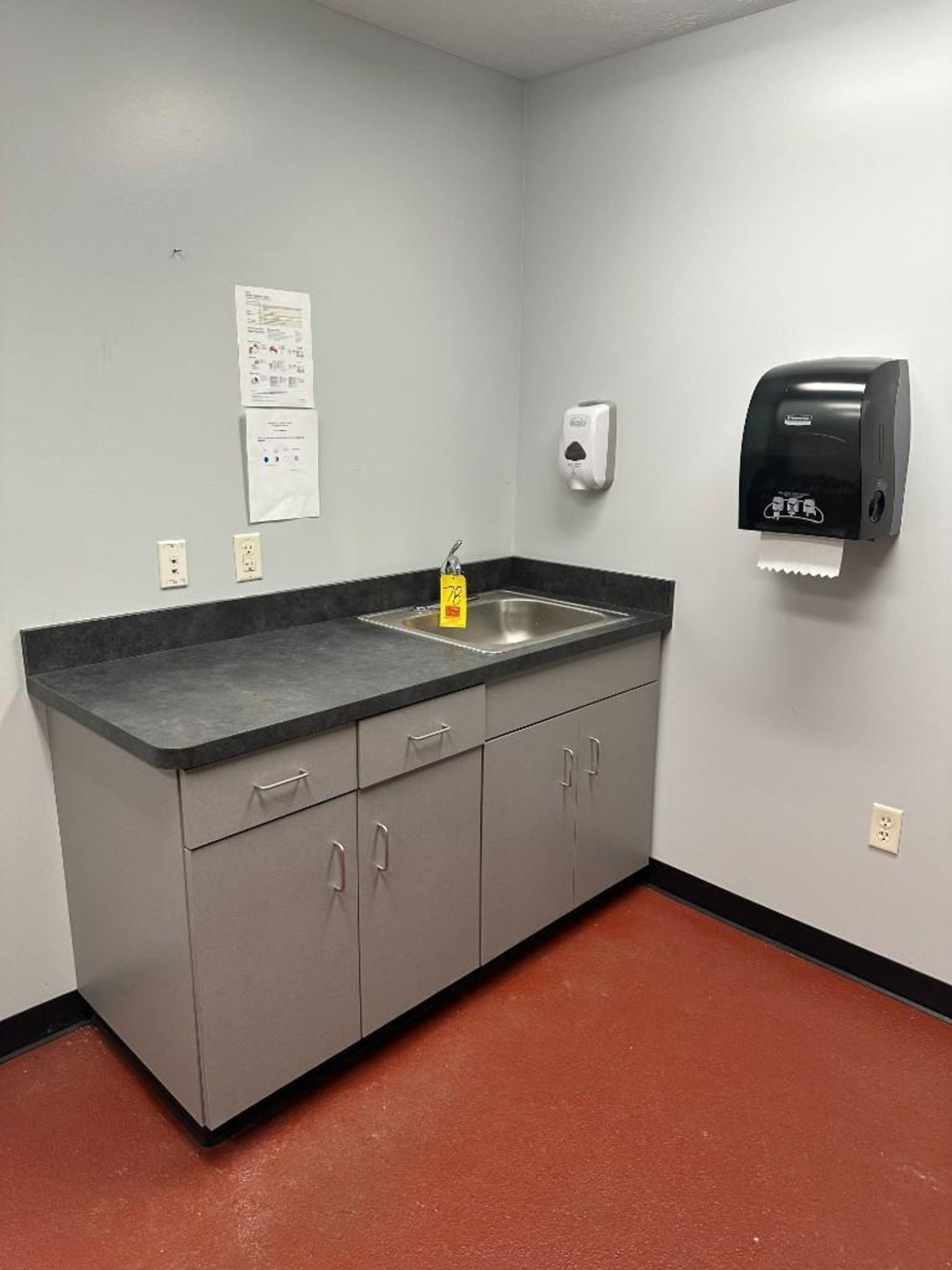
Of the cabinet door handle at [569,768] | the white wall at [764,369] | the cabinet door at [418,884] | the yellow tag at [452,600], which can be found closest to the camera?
the cabinet door at [418,884]

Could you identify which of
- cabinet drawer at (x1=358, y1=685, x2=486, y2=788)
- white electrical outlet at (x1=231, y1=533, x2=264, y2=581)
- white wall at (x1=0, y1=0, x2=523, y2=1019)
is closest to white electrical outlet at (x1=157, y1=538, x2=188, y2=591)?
white wall at (x1=0, y1=0, x2=523, y2=1019)

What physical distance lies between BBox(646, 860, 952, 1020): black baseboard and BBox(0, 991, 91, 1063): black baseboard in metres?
1.67

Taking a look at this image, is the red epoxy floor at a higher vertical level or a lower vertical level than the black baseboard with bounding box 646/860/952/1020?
lower

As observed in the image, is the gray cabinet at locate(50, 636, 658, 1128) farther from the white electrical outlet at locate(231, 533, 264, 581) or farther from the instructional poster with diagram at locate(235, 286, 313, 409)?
the instructional poster with diagram at locate(235, 286, 313, 409)

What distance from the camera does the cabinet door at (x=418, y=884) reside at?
6.29 ft

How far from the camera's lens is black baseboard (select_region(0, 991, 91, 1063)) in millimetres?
2004

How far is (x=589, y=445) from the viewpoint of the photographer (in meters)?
2.61

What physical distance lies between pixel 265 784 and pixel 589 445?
146 cm

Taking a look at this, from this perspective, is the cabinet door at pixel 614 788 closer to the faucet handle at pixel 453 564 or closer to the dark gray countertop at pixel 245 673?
the dark gray countertop at pixel 245 673

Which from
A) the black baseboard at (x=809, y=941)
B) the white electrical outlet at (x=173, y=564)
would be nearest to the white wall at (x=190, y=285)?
the white electrical outlet at (x=173, y=564)

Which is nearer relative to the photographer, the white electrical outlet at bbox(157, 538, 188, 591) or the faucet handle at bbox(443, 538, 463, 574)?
the white electrical outlet at bbox(157, 538, 188, 591)

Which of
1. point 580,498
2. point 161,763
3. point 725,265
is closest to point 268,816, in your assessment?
point 161,763

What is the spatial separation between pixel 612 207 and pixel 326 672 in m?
1.62

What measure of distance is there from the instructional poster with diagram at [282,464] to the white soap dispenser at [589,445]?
2.56ft
